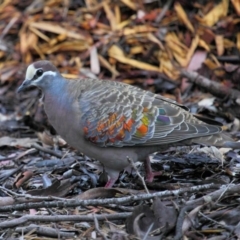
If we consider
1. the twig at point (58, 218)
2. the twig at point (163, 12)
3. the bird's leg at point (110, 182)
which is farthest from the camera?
the twig at point (163, 12)

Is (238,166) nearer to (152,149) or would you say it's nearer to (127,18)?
(152,149)

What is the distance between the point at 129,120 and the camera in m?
4.89

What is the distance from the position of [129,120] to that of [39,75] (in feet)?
2.57

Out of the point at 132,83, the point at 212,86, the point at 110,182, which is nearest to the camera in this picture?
the point at 110,182

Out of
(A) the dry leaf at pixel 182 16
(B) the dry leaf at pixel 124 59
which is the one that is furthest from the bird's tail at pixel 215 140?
(A) the dry leaf at pixel 182 16

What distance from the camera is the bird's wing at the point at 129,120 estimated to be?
Result: 484 centimetres

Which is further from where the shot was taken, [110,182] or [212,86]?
[212,86]

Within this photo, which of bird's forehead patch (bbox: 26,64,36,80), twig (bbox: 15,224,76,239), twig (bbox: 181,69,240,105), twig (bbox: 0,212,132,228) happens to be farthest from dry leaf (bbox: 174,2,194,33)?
twig (bbox: 15,224,76,239)

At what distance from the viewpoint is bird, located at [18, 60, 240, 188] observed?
4832 mm

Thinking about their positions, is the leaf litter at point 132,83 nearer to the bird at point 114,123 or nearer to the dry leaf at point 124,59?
the dry leaf at point 124,59

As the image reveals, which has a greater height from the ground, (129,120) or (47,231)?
(129,120)

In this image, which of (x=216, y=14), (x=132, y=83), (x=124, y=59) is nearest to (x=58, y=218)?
(x=132, y=83)

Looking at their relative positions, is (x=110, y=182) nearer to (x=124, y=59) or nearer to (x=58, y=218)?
(x=58, y=218)

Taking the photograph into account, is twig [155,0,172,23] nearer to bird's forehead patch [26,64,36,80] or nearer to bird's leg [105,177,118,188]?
bird's forehead patch [26,64,36,80]
